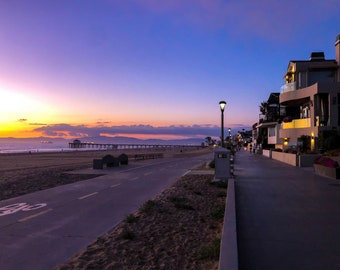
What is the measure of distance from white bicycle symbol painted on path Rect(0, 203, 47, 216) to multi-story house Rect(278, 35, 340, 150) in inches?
1112

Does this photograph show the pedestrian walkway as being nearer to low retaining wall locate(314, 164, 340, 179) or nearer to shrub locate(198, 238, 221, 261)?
shrub locate(198, 238, 221, 261)

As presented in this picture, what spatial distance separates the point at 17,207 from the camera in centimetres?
1143

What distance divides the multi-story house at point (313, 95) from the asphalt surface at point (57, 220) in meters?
23.8

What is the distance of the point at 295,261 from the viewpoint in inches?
224

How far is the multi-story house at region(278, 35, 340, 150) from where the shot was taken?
112 feet

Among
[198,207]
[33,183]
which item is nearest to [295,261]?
[198,207]

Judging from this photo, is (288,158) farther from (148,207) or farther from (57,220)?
(57,220)

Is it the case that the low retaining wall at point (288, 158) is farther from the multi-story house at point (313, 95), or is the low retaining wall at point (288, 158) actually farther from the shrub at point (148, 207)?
the shrub at point (148, 207)

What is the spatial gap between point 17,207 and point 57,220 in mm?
2585

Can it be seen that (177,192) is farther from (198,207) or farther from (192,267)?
(192,267)

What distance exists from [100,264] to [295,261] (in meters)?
2.87

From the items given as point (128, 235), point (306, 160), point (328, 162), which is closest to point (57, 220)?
point (128, 235)

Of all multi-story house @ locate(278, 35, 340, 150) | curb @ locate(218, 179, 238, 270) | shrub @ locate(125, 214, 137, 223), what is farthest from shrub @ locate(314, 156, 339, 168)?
multi-story house @ locate(278, 35, 340, 150)

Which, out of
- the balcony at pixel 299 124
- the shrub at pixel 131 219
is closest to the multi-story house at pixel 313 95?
the balcony at pixel 299 124
